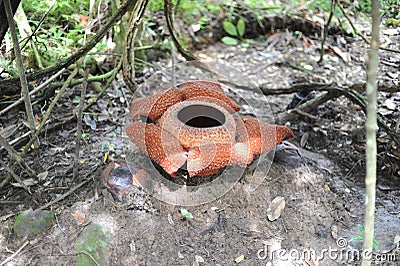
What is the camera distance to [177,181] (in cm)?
172

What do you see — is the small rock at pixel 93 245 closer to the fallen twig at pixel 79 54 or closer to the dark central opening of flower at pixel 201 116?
the dark central opening of flower at pixel 201 116

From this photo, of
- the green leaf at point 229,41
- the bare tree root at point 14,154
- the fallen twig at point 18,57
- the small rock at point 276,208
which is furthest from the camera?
the green leaf at point 229,41

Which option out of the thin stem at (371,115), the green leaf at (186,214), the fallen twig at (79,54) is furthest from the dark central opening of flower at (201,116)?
the thin stem at (371,115)

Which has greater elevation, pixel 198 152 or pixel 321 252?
pixel 198 152

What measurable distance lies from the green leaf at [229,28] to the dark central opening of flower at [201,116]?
6.66ft

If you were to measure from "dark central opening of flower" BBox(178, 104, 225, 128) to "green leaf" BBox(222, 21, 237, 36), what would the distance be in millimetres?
2031

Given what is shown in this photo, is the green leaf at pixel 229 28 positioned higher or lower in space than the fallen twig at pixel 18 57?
lower

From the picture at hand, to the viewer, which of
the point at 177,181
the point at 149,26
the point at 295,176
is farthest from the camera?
the point at 149,26

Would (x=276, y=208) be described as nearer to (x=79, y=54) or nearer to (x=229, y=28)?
(x=79, y=54)

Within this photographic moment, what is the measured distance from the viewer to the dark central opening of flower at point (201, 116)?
1.74 metres

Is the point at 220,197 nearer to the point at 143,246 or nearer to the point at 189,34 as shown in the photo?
the point at 143,246

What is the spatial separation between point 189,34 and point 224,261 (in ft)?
7.46

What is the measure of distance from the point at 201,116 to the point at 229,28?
206 centimetres

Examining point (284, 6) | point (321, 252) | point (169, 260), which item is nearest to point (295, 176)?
point (321, 252)
